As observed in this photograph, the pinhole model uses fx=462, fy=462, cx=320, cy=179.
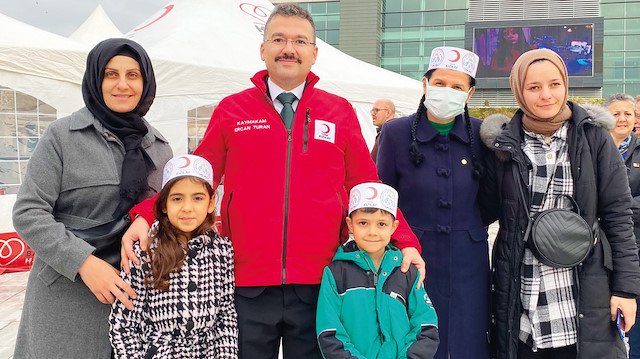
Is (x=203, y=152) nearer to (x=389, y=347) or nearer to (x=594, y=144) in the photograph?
(x=389, y=347)

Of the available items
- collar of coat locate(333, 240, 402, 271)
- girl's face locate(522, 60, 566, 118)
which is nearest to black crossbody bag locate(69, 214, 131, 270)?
collar of coat locate(333, 240, 402, 271)

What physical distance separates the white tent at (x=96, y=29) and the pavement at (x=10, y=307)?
7.79 m

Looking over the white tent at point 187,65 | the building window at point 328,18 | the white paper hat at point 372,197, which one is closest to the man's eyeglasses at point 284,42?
the white paper hat at point 372,197

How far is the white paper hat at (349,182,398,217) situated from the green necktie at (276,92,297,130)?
16.4 inches

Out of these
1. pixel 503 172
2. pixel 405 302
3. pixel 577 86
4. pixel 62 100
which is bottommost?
pixel 405 302

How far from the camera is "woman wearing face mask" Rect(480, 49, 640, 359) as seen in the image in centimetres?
210

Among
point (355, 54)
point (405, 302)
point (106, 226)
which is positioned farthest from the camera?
point (355, 54)

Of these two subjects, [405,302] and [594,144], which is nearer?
[405,302]

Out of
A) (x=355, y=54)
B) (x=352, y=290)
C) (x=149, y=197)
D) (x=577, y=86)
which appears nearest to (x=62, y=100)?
(x=149, y=197)

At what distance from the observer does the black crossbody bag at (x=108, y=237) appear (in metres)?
1.80

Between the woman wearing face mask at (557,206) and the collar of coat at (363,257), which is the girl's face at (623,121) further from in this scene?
the collar of coat at (363,257)

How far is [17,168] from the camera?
605 cm

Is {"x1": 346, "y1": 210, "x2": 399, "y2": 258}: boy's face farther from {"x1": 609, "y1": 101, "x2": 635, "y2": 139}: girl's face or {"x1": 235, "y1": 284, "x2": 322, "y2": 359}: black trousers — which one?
{"x1": 609, "y1": 101, "x2": 635, "y2": 139}: girl's face

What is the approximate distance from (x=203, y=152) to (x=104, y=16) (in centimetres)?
1328
